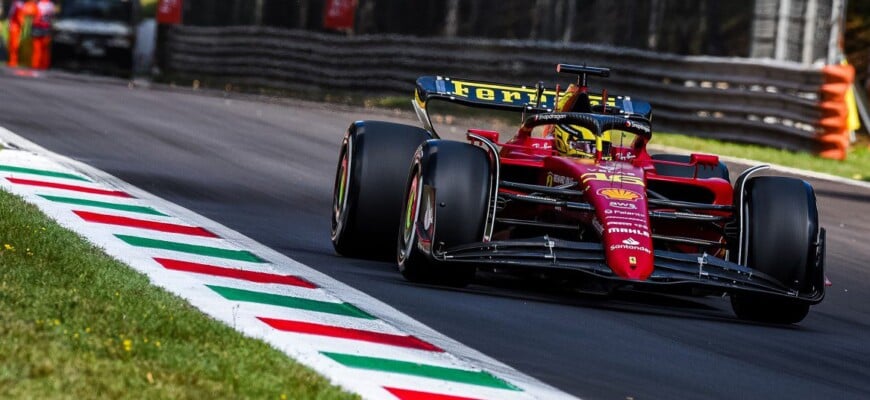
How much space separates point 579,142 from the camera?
10.3 meters

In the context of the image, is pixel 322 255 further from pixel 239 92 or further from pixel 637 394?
pixel 239 92

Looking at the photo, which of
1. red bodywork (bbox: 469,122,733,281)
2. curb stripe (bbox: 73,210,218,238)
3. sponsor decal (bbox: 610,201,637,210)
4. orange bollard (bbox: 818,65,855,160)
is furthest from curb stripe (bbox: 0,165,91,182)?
orange bollard (bbox: 818,65,855,160)

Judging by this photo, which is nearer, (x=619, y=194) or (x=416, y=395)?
(x=416, y=395)

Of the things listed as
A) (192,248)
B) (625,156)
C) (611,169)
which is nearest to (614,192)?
(611,169)

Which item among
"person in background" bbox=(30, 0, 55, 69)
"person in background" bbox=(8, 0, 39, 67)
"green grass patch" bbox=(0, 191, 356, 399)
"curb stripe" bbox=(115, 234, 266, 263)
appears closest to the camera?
"green grass patch" bbox=(0, 191, 356, 399)

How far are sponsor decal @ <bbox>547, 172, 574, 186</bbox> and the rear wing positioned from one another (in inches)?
48.9

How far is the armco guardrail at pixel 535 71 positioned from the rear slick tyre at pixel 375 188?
13.7m

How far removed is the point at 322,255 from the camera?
1066cm

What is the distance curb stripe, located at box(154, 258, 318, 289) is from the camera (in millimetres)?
8727

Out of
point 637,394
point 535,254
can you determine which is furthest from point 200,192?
point 637,394

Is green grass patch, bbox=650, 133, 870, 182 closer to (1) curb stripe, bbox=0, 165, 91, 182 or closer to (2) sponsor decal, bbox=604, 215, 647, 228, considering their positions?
(1) curb stripe, bbox=0, 165, 91, 182

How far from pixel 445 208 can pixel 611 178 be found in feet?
2.92

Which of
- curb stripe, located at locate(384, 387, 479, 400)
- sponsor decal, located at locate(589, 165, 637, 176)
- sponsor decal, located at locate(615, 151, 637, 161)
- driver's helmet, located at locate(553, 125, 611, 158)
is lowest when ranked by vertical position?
curb stripe, located at locate(384, 387, 479, 400)

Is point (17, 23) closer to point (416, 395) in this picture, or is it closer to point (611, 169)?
point (611, 169)
